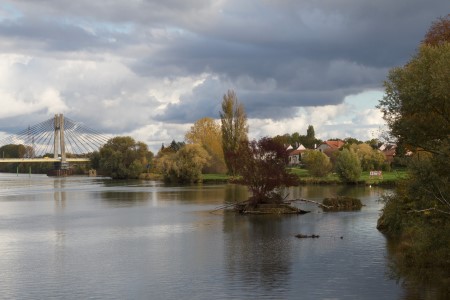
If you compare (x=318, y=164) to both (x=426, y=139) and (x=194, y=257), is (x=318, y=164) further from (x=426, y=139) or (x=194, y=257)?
(x=426, y=139)

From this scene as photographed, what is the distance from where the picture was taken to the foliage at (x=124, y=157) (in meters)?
143

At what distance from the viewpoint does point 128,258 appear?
105 feet

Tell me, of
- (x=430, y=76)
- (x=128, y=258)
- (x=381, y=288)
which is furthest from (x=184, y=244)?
(x=430, y=76)

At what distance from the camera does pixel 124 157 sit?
477ft

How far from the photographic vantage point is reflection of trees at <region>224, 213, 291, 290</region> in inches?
1046

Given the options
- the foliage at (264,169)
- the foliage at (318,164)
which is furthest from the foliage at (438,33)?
the foliage at (318,164)

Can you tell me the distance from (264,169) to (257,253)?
22287mm

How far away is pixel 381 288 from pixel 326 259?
622cm

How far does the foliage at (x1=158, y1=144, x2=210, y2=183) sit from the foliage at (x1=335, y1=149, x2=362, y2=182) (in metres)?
29.4

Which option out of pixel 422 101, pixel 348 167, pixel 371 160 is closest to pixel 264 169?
pixel 422 101

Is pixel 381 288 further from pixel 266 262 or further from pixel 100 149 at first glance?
pixel 100 149

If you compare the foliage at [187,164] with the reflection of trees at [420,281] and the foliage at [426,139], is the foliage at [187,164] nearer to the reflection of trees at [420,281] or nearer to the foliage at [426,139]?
the foliage at [426,139]

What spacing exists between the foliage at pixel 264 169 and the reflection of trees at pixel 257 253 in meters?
6.68

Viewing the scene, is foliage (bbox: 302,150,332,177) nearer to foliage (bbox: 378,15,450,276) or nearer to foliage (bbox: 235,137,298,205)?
foliage (bbox: 235,137,298,205)
